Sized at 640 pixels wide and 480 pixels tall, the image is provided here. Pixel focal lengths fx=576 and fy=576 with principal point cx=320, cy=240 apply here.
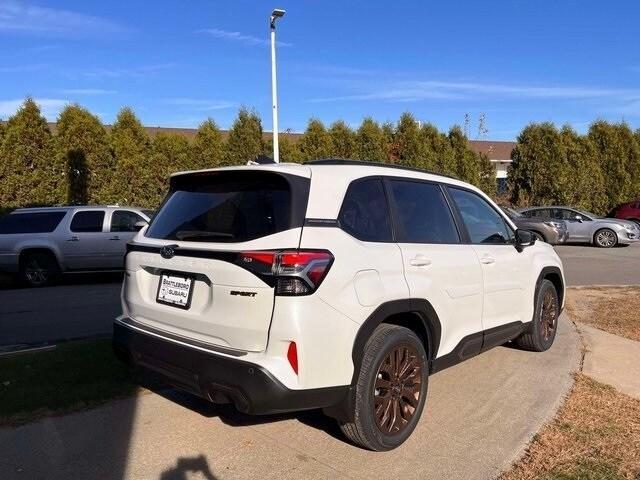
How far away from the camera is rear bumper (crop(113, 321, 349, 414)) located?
327 cm

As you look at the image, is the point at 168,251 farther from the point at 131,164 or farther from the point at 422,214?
the point at 131,164

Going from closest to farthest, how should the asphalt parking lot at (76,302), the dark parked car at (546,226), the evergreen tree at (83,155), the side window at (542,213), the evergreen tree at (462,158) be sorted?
the asphalt parking lot at (76,302)
the evergreen tree at (83,155)
the dark parked car at (546,226)
the side window at (542,213)
the evergreen tree at (462,158)

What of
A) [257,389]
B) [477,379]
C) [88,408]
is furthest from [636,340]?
[88,408]

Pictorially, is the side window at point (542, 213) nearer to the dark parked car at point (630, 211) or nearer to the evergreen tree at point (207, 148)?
the dark parked car at point (630, 211)

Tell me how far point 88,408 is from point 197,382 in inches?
55.0

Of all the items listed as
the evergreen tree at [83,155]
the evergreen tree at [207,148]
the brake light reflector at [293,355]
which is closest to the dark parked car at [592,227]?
the evergreen tree at [207,148]

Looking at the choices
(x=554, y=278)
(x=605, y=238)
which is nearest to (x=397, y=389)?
(x=554, y=278)

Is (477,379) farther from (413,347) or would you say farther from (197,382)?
(197,382)

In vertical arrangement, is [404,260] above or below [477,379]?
above

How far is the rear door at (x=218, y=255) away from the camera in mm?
3350

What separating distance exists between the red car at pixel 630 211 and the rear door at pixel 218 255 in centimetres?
2683

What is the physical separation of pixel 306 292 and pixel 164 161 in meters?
16.9

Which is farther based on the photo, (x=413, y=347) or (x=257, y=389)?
(x=413, y=347)

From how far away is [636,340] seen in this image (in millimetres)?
6965
